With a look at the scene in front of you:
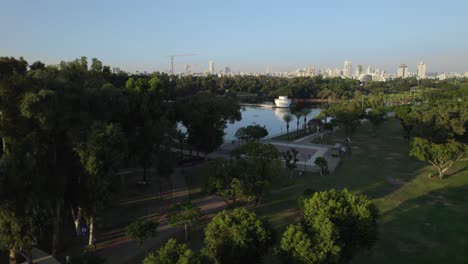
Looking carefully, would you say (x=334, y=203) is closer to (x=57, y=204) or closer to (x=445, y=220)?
(x=445, y=220)

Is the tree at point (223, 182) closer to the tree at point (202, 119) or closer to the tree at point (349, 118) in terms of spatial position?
the tree at point (202, 119)

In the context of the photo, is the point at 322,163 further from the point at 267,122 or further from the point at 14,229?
the point at 267,122

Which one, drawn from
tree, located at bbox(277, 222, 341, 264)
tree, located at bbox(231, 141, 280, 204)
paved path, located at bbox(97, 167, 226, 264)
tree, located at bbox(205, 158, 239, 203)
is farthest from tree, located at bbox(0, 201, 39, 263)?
tree, located at bbox(231, 141, 280, 204)

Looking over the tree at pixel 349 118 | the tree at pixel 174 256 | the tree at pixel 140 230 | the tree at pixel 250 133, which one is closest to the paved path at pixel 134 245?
the tree at pixel 140 230

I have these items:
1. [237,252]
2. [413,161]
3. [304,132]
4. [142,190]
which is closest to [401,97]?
[304,132]

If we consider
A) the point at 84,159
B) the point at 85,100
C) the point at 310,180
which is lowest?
the point at 310,180

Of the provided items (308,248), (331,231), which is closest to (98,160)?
(308,248)
